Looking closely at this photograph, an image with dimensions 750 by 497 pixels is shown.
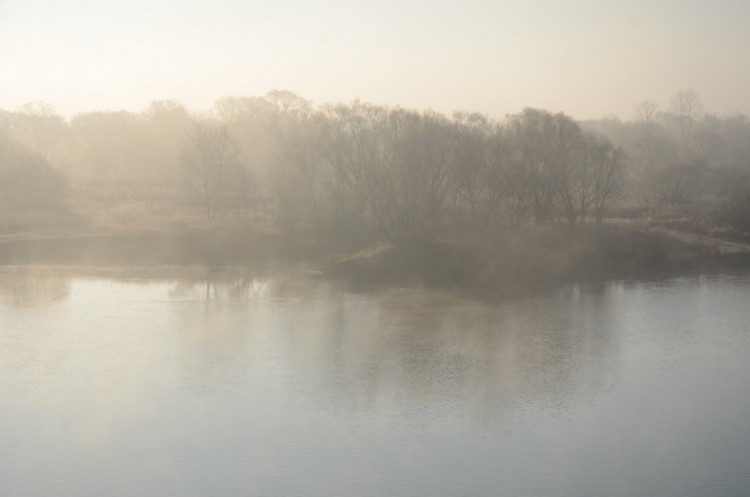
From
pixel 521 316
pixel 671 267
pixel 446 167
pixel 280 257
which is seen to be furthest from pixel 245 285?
pixel 671 267

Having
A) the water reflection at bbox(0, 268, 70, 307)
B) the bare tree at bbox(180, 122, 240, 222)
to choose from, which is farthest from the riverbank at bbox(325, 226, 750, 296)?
the bare tree at bbox(180, 122, 240, 222)

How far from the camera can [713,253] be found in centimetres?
4006

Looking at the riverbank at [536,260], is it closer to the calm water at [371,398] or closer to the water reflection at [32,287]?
the calm water at [371,398]

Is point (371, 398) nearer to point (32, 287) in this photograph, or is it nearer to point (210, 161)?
point (32, 287)

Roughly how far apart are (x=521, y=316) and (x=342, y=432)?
11.5 metres

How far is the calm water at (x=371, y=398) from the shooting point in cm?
1255

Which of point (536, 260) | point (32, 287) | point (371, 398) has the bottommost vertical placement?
point (371, 398)

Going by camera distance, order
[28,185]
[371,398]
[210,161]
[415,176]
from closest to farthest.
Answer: [371,398] < [415,176] < [210,161] < [28,185]

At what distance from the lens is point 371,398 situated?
53.3 feet

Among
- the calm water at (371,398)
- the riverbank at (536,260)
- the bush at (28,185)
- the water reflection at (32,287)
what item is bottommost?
the calm water at (371,398)

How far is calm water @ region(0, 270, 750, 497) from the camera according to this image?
1255cm

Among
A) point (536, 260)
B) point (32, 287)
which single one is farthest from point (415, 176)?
point (32, 287)

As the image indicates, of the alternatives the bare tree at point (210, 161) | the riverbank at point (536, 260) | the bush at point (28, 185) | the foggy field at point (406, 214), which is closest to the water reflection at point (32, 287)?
the foggy field at point (406, 214)

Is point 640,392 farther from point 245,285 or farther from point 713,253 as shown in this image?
point 713,253
